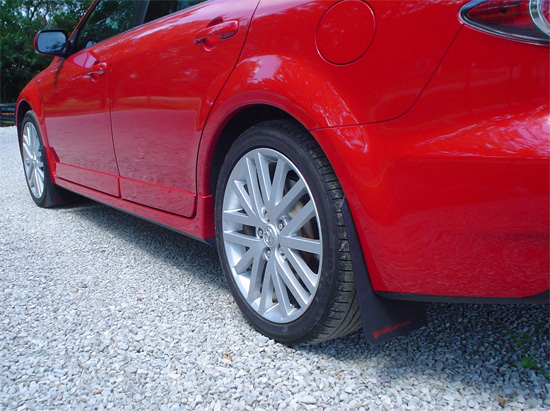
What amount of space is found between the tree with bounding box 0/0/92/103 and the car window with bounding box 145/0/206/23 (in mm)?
32754

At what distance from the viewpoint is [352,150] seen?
1.59 meters

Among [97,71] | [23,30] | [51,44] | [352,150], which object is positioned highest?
[23,30]

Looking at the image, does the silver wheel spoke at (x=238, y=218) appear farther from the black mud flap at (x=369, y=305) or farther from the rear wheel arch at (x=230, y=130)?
the black mud flap at (x=369, y=305)

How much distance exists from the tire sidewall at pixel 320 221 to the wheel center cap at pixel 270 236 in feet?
0.87

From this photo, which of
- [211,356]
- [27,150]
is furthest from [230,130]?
[27,150]

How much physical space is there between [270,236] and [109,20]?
2.31 metres

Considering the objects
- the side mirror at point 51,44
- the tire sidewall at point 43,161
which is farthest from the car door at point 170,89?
the tire sidewall at point 43,161

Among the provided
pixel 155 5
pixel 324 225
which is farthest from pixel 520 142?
pixel 155 5

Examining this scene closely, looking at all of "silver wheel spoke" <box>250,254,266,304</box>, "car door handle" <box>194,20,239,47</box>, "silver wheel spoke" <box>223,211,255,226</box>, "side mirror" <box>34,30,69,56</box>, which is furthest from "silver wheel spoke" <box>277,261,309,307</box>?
"side mirror" <box>34,30,69,56</box>

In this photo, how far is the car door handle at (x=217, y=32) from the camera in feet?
6.80

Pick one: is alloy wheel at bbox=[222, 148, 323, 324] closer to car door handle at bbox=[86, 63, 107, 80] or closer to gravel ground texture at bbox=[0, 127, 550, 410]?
gravel ground texture at bbox=[0, 127, 550, 410]

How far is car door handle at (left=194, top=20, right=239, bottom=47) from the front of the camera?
2.07m

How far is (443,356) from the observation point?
6.29 ft

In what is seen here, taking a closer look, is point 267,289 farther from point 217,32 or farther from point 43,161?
point 43,161
